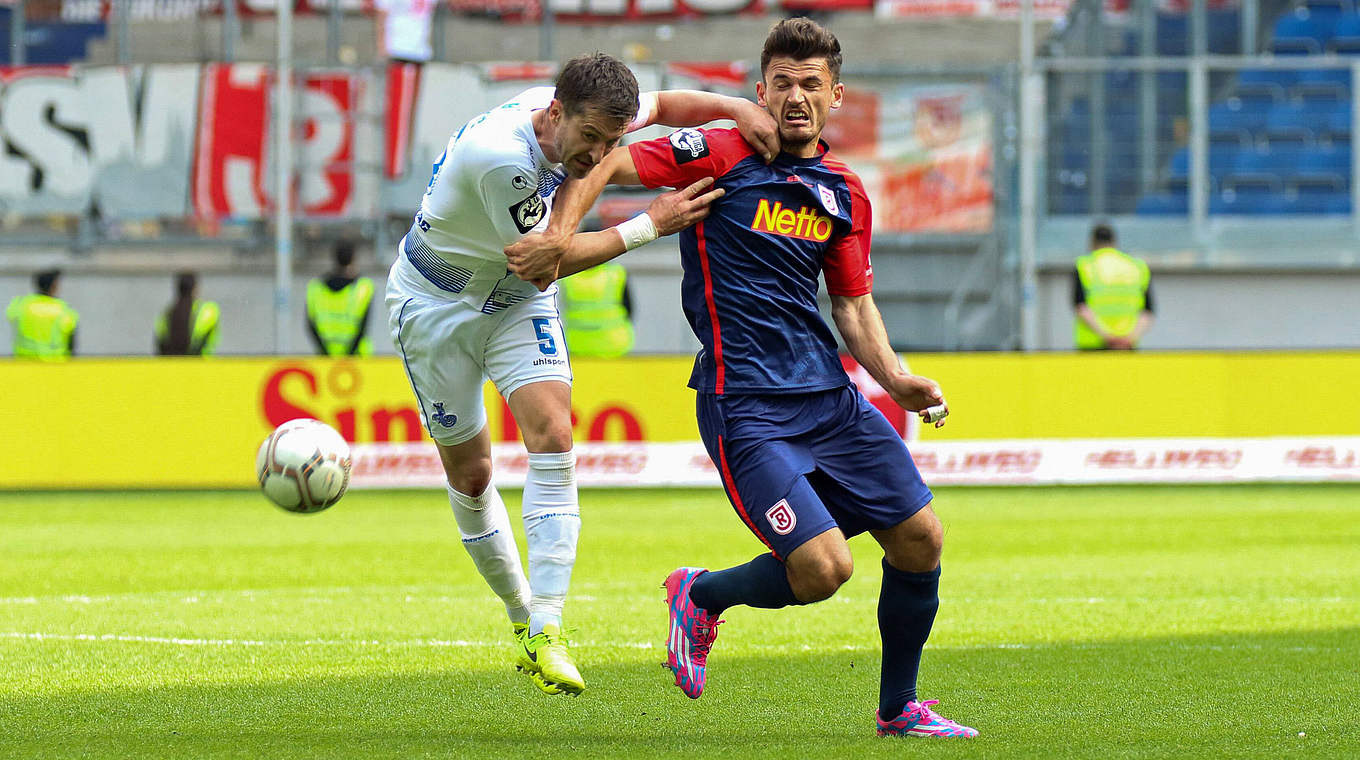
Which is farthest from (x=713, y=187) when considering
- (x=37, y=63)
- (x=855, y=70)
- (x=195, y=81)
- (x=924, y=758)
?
(x=37, y=63)

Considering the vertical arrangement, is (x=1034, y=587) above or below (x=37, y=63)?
below

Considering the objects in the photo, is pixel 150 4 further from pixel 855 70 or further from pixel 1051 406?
pixel 1051 406

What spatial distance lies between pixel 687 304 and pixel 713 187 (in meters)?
0.38

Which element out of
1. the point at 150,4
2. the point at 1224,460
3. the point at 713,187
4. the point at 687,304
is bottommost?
the point at 1224,460

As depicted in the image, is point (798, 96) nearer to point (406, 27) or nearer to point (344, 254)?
point (344, 254)

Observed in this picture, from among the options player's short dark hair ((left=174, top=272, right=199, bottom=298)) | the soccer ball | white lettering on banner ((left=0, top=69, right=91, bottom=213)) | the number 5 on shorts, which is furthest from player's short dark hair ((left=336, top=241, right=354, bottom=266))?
the number 5 on shorts

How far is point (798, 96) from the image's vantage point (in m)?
5.35

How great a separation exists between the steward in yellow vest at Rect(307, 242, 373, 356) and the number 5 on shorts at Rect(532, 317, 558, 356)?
10.3 metres

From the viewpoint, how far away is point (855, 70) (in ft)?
66.6

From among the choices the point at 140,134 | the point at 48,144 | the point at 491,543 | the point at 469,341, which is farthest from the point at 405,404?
the point at 469,341

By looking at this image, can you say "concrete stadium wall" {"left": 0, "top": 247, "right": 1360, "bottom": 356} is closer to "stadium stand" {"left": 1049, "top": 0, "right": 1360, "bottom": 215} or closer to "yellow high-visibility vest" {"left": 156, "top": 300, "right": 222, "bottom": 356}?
"stadium stand" {"left": 1049, "top": 0, "right": 1360, "bottom": 215}

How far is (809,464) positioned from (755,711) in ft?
3.23

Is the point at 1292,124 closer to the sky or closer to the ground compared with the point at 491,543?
closer to the sky

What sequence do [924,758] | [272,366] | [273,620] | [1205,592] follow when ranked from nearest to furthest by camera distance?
[924,758] < [273,620] < [1205,592] < [272,366]
